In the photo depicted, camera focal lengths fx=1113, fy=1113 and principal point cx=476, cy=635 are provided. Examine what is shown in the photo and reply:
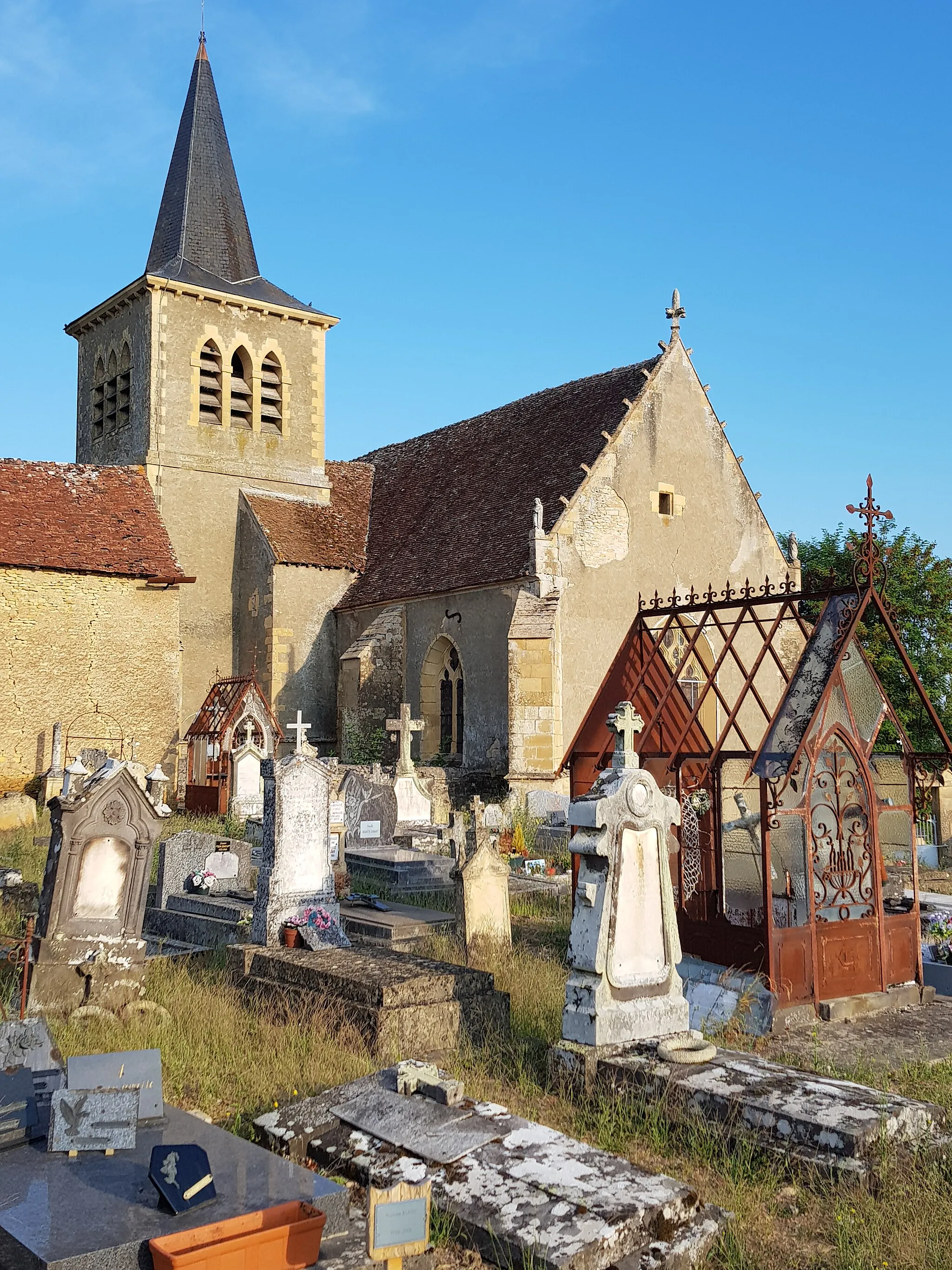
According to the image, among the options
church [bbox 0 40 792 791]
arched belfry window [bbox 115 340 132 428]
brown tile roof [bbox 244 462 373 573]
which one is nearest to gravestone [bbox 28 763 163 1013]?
church [bbox 0 40 792 791]

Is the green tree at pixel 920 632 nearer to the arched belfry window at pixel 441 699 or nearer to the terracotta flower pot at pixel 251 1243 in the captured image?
the arched belfry window at pixel 441 699

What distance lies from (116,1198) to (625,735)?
3872 millimetres

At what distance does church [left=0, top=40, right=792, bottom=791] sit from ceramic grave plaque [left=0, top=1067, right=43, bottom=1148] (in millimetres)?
13351

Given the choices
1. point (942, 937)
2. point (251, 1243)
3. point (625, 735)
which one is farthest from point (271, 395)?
point (251, 1243)

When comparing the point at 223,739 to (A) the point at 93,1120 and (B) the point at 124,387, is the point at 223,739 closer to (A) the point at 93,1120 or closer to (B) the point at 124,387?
(B) the point at 124,387

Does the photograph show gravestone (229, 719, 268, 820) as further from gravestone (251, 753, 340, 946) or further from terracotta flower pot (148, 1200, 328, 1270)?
terracotta flower pot (148, 1200, 328, 1270)

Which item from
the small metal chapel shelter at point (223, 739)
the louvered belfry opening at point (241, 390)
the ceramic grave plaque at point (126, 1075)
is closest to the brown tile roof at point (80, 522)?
the small metal chapel shelter at point (223, 739)

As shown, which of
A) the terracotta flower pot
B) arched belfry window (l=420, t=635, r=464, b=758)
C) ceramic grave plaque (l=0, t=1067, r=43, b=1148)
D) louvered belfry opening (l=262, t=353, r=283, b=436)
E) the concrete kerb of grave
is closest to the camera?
the terracotta flower pot

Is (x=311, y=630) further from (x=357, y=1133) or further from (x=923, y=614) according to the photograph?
(x=357, y=1133)

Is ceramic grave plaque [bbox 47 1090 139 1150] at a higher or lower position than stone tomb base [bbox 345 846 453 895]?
lower

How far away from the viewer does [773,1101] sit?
203 inches

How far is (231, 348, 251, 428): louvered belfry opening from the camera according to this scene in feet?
79.4

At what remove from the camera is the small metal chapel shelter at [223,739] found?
57.6 feet

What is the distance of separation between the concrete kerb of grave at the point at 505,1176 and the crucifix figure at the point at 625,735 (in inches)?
85.4
